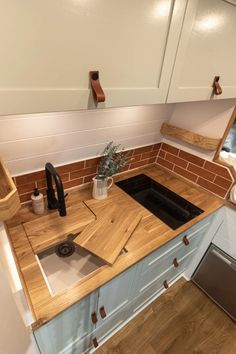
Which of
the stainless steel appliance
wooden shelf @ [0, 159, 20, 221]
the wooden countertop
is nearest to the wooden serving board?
the wooden countertop

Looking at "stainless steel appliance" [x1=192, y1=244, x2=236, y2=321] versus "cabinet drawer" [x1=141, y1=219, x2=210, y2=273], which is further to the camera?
"stainless steel appliance" [x1=192, y1=244, x2=236, y2=321]

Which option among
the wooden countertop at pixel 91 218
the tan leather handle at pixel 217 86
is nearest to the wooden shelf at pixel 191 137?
the wooden countertop at pixel 91 218

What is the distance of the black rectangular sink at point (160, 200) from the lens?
124 cm

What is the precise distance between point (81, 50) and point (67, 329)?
1.12 m

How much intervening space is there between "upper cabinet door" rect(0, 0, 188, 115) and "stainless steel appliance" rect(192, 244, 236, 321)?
1373 millimetres

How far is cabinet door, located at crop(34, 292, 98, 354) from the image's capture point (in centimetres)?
82

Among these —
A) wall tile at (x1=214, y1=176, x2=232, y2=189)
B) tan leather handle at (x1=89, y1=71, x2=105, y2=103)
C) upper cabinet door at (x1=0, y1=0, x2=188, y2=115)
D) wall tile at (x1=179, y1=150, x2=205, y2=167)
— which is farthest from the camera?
wall tile at (x1=179, y1=150, x2=205, y2=167)

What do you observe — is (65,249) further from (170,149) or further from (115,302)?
(170,149)

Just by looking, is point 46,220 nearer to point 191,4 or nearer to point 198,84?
point 198,84

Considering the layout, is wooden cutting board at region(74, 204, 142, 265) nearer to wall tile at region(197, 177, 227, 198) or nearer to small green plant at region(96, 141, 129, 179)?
small green plant at region(96, 141, 129, 179)

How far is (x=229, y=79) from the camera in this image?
3.19ft

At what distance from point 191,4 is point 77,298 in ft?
3.63

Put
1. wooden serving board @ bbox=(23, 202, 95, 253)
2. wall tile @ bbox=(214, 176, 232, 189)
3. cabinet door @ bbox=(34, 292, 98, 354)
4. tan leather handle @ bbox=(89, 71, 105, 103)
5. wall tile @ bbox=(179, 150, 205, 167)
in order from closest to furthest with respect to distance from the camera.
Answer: tan leather handle @ bbox=(89, 71, 105, 103), cabinet door @ bbox=(34, 292, 98, 354), wooden serving board @ bbox=(23, 202, 95, 253), wall tile @ bbox=(214, 176, 232, 189), wall tile @ bbox=(179, 150, 205, 167)

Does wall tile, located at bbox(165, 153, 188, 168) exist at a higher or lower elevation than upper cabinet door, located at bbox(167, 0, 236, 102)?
lower
